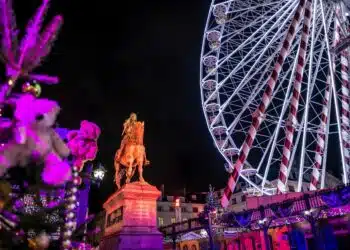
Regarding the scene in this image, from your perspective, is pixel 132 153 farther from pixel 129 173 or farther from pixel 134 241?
pixel 134 241

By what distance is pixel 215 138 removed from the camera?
87.1ft

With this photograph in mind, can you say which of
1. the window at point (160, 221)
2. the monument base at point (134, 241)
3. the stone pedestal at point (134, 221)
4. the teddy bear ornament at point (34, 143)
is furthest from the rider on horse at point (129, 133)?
the window at point (160, 221)

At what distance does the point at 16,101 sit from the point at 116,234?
31.7 ft

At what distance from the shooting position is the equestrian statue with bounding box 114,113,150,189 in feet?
50.0

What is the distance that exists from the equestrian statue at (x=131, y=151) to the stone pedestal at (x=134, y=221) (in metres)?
1.06

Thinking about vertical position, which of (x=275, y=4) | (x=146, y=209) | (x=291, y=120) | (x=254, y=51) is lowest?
(x=146, y=209)

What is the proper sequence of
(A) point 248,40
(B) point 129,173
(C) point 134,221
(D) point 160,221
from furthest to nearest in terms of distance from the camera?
(D) point 160,221
(A) point 248,40
(B) point 129,173
(C) point 134,221

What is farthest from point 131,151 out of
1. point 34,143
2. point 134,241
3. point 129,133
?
point 34,143

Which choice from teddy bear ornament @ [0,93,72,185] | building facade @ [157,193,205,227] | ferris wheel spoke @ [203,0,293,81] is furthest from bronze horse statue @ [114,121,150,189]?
building facade @ [157,193,205,227]

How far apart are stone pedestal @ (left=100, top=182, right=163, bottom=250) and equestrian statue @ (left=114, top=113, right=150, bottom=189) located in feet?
3.47

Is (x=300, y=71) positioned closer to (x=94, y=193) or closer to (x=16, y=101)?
(x=16, y=101)

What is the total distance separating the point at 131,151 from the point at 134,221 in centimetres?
311

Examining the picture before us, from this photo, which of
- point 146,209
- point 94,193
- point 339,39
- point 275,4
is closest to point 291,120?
point 339,39

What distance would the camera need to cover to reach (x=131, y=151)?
603 inches
